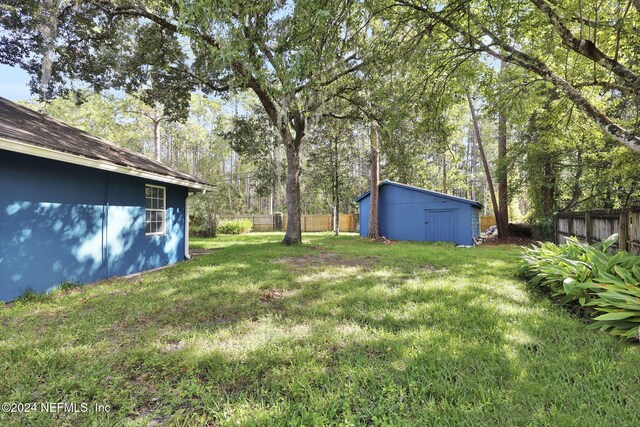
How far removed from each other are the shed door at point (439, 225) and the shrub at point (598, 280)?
767cm

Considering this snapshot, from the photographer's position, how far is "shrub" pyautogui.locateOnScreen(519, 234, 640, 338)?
270cm

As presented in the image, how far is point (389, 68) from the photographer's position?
5.91 m

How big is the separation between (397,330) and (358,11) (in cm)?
459

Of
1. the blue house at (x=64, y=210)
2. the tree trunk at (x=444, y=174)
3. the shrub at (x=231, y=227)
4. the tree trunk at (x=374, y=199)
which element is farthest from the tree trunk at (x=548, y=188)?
the shrub at (x=231, y=227)

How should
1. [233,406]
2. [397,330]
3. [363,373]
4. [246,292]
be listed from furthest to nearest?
[246,292]
[397,330]
[363,373]
[233,406]

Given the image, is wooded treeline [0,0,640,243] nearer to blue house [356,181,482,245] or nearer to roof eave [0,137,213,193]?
blue house [356,181,482,245]

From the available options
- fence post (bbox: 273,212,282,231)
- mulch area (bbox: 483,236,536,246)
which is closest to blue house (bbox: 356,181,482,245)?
mulch area (bbox: 483,236,536,246)

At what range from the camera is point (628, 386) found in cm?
192

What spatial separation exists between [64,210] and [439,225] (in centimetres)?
1296

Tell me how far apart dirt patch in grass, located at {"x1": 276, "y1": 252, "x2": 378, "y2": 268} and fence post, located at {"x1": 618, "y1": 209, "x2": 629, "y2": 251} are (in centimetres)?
448

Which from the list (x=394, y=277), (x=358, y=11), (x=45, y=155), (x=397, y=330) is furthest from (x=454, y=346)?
(x=45, y=155)

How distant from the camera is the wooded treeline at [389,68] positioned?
A: 3504mm

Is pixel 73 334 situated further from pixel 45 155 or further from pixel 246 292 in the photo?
pixel 45 155

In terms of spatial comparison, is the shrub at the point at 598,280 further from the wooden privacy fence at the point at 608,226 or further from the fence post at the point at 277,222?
the fence post at the point at 277,222
